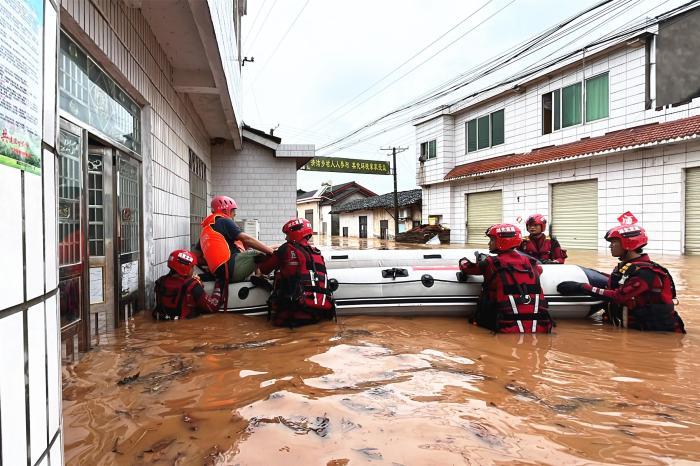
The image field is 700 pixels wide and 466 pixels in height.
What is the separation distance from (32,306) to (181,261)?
3.63m

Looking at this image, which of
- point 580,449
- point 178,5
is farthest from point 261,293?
point 580,449

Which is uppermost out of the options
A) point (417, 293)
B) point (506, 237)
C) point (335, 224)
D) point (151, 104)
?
point (151, 104)

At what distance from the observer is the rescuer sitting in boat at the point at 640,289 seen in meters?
4.00

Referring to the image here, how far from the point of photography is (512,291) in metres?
4.12

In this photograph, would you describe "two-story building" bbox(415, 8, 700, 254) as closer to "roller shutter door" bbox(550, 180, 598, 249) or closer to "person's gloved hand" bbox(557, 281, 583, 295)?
"roller shutter door" bbox(550, 180, 598, 249)

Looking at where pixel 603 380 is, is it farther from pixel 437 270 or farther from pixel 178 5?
pixel 178 5

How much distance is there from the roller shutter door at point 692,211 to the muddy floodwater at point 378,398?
359 inches

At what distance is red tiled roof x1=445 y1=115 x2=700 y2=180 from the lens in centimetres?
1064

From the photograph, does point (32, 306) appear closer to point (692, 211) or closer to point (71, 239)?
point (71, 239)

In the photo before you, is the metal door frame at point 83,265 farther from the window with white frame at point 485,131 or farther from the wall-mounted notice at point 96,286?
the window with white frame at point 485,131

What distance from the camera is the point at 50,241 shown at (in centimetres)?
93

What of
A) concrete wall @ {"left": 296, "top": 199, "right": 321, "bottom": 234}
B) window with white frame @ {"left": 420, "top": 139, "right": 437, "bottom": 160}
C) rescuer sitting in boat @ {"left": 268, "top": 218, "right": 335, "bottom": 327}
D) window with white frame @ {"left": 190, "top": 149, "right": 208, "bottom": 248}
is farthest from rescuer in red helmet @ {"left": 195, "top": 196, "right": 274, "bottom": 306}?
concrete wall @ {"left": 296, "top": 199, "right": 321, "bottom": 234}

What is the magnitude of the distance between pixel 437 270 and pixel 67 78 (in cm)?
397

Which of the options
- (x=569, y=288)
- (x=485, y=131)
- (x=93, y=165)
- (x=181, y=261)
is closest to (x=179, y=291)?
(x=181, y=261)
